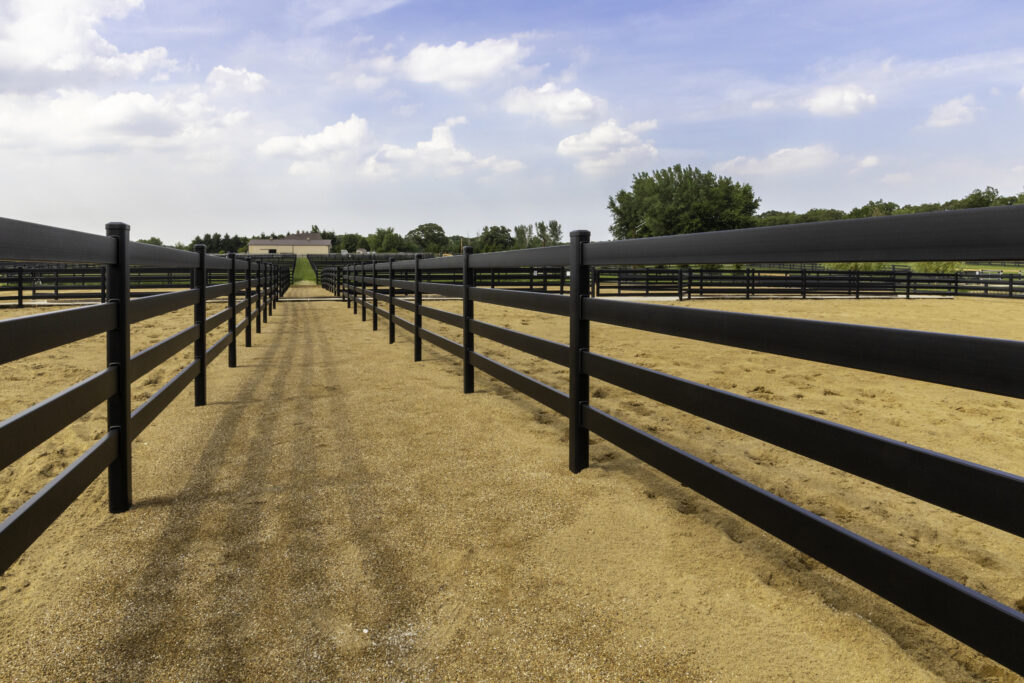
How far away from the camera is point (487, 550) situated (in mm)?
2646

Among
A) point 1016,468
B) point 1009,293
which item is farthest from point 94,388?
point 1009,293

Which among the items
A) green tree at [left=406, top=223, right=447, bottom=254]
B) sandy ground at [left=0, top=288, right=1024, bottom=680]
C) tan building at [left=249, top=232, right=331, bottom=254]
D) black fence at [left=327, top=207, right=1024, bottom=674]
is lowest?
sandy ground at [left=0, top=288, right=1024, bottom=680]

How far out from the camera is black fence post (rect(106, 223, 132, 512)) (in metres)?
2.99

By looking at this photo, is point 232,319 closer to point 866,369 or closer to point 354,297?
point 866,369

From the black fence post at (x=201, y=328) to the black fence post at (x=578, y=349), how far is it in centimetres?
349

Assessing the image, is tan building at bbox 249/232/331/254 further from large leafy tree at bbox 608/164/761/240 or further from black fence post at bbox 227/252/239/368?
black fence post at bbox 227/252/239/368

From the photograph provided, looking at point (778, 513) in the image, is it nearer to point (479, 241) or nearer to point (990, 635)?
point (990, 635)

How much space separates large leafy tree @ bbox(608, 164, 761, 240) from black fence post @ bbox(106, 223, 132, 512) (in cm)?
7687

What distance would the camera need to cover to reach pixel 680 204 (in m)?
88.8

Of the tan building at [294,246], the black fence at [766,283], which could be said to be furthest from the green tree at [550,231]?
the black fence at [766,283]

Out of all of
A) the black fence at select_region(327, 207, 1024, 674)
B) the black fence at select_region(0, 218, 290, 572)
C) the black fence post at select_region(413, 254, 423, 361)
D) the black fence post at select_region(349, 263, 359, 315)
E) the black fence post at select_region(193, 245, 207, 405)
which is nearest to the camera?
the black fence at select_region(327, 207, 1024, 674)

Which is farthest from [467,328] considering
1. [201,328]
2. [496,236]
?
[496,236]

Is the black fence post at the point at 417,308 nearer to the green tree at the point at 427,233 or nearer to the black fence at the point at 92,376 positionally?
the black fence at the point at 92,376

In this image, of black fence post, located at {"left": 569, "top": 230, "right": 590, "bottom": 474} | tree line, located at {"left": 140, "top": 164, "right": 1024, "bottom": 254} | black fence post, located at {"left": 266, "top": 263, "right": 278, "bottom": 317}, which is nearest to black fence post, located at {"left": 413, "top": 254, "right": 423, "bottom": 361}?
black fence post, located at {"left": 569, "top": 230, "right": 590, "bottom": 474}
